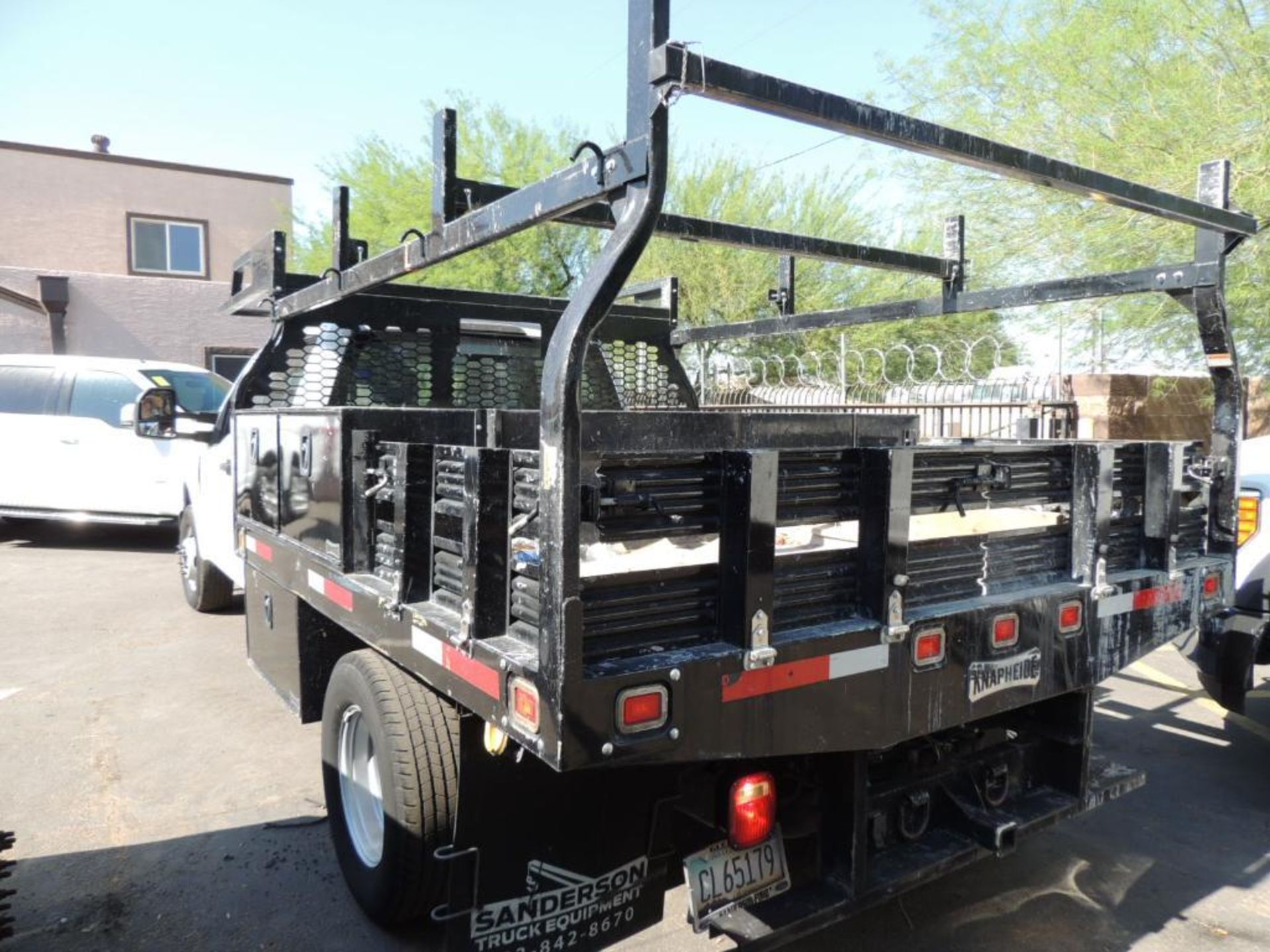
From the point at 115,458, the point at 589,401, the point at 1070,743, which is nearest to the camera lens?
the point at 1070,743

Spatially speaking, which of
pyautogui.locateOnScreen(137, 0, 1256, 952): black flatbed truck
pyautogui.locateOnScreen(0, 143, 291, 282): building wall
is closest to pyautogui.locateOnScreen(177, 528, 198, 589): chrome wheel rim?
pyautogui.locateOnScreen(137, 0, 1256, 952): black flatbed truck

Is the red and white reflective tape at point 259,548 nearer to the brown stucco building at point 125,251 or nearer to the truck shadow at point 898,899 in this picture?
the truck shadow at point 898,899

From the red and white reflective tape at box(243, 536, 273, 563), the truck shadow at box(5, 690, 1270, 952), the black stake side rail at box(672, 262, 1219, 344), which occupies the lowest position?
the truck shadow at box(5, 690, 1270, 952)

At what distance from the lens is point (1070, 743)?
291 centimetres

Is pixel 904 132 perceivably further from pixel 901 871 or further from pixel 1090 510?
pixel 901 871

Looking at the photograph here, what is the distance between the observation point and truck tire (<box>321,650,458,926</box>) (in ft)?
8.63

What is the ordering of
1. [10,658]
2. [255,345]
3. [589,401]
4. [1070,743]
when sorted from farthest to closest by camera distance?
[255,345] < [10,658] < [589,401] < [1070,743]

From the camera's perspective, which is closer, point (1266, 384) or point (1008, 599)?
point (1008, 599)

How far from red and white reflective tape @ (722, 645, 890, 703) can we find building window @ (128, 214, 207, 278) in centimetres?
1938

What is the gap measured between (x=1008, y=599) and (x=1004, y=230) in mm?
9451

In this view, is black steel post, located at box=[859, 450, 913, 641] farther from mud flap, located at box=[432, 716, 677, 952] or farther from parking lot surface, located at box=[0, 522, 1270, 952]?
parking lot surface, located at box=[0, 522, 1270, 952]

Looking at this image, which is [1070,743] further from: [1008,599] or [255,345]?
[255,345]

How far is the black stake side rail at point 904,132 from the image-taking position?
1.81 metres

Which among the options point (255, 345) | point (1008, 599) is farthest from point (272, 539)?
point (255, 345)
